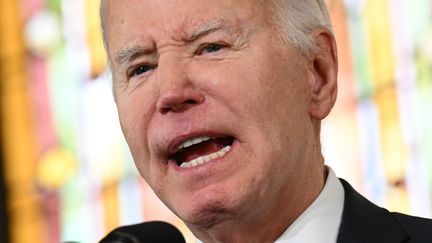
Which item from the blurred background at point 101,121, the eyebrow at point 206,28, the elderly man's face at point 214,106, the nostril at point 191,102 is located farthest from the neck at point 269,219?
the blurred background at point 101,121

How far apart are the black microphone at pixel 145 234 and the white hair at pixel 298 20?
0.42 m

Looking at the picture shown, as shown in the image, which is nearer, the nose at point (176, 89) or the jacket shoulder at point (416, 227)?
the nose at point (176, 89)

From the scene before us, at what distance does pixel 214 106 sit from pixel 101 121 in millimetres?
1793

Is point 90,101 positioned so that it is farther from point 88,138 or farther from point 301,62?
point 301,62

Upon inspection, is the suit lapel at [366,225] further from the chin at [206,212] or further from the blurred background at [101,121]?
the blurred background at [101,121]

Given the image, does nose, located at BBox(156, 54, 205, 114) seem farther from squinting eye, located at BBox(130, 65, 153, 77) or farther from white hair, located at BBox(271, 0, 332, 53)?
white hair, located at BBox(271, 0, 332, 53)

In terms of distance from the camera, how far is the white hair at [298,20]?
6.04 ft

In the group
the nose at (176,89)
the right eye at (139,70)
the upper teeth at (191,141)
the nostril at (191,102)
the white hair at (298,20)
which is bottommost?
the upper teeth at (191,141)

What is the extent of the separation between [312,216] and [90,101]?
1.77 metres

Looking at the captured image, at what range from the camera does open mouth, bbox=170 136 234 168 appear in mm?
1731

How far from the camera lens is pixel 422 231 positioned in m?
1.86

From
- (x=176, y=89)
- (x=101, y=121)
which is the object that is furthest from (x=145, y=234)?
(x=101, y=121)

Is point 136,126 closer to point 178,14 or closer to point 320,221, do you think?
point 178,14

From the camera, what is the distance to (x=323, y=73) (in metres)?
1.92
